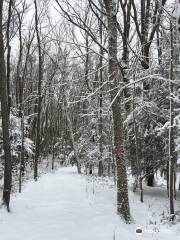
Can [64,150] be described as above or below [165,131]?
below

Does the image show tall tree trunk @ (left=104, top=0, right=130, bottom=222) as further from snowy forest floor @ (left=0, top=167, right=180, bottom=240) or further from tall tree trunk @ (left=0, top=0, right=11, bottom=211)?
tall tree trunk @ (left=0, top=0, right=11, bottom=211)

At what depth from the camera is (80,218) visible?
32.2 ft

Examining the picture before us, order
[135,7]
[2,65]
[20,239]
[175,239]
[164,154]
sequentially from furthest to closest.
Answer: [135,7]
[164,154]
[2,65]
[175,239]
[20,239]

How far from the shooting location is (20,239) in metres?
7.67

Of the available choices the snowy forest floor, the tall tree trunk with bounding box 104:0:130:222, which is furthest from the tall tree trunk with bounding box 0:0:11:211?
the tall tree trunk with bounding box 104:0:130:222

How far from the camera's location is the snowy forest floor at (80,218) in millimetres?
8188

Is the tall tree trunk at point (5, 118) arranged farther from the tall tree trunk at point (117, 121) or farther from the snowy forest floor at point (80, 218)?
the tall tree trunk at point (117, 121)

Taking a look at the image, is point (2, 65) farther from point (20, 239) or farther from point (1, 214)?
point (20, 239)

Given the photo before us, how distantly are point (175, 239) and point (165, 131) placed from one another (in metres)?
5.09

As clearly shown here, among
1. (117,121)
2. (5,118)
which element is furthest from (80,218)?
(5,118)

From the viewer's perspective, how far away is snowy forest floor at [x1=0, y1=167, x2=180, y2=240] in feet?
26.9

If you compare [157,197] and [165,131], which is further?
[157,197]

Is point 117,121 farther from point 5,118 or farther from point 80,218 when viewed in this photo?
point 5,118

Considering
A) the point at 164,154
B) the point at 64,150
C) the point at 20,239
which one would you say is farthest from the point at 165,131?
the point at 64,150
